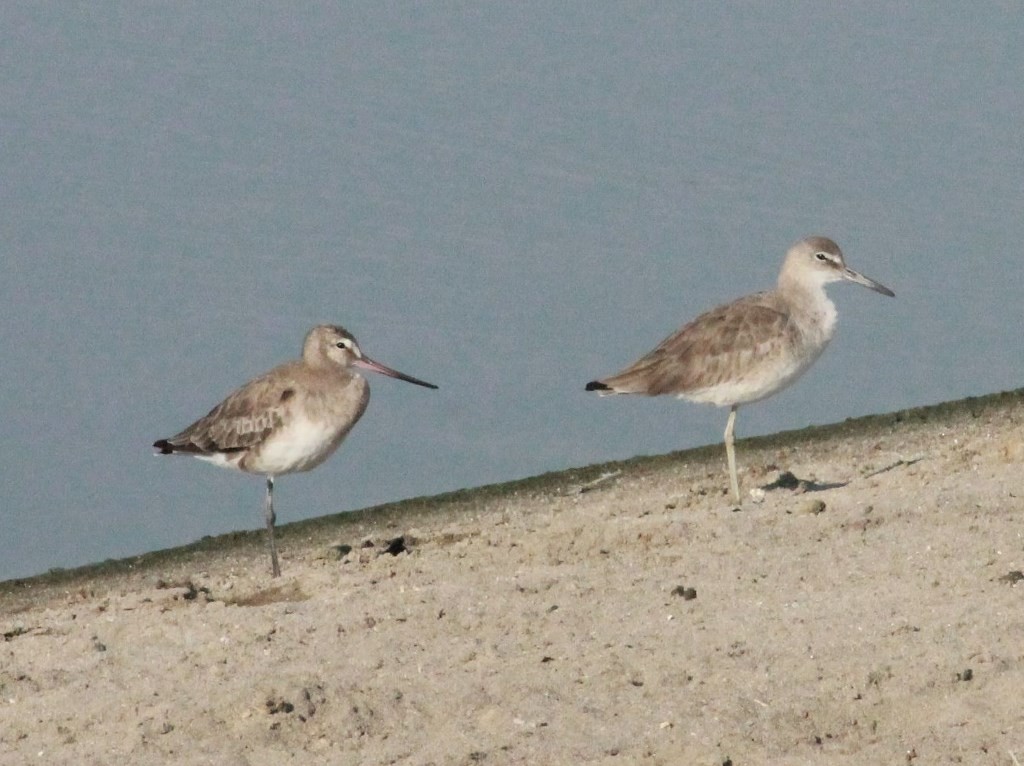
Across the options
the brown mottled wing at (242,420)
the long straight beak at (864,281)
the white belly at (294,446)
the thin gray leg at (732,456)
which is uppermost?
the long straight beak at (864,281)

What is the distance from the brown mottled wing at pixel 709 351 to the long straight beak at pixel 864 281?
92cm

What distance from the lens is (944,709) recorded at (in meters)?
7.54

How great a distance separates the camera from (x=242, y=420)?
1220cm

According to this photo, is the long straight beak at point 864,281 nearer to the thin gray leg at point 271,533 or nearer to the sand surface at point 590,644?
the sand surface at point 590,644

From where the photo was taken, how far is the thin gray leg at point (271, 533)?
36.7ft

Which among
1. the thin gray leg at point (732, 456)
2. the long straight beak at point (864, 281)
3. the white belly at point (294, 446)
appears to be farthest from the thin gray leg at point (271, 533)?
the long straight beak at point (864, 281)

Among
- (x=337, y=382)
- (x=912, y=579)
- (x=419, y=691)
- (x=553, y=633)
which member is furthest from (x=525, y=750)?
(x=337, y=382)

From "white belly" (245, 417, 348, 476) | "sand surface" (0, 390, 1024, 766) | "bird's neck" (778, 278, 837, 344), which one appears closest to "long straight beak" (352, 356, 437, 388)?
"white belly" (245, 417, 348, 476)

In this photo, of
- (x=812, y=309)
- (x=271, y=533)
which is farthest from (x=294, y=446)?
(x=812, y=309)

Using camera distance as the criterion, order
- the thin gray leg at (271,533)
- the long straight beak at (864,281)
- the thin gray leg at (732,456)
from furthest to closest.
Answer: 1. the long straight beak at (864,281)
2. the thin gray leg at (732,456)
3. the thin gray leg at (271,533)

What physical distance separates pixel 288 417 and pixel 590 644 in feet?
Result: 13.4

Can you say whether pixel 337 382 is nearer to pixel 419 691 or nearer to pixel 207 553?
pixel 207 553

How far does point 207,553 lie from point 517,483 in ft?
6.37

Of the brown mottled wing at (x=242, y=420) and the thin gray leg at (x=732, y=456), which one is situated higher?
the brown mottled wing at (x=242, y=420)
